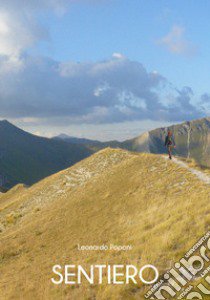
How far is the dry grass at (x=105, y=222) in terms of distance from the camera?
61.8 feet

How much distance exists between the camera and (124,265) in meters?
18.5

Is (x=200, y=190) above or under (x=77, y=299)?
above

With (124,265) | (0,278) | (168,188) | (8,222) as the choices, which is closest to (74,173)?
(8,222)

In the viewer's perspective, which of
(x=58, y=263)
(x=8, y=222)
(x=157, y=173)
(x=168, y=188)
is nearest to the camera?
(x=58, y=263)

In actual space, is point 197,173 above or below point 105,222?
above

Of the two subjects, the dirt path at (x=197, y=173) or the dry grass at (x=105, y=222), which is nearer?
the dry grass at (x=105, y=222)

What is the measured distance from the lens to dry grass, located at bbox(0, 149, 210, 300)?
18.8 metres

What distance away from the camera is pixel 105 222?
1194 inches

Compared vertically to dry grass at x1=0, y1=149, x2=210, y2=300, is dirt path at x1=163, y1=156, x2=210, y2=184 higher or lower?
higher

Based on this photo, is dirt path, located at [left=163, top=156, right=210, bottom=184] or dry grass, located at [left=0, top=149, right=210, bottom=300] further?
dirt path, located at [left=163, top=156, right=210, bottom=184]

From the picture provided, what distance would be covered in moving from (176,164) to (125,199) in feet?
27.2

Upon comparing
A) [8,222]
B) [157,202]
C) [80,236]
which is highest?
[157,202]

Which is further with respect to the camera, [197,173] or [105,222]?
[197,173]

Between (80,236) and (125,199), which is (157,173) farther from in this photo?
(80,236)
